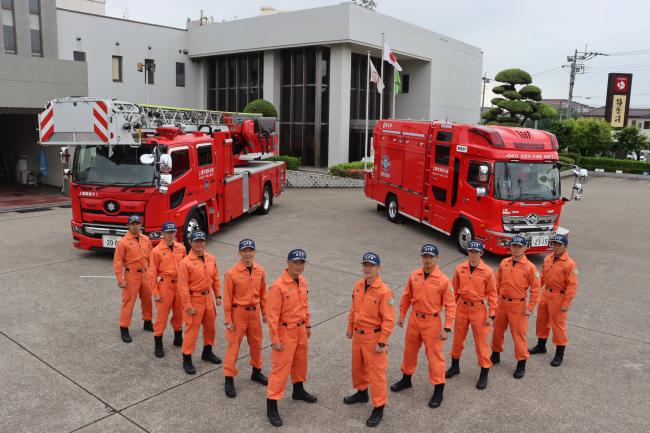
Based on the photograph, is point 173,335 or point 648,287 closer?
point 173,335

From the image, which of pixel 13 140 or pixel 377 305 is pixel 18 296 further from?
pixel 13 140

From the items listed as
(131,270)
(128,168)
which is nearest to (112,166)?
(128,168)

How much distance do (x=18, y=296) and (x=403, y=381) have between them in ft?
22.3

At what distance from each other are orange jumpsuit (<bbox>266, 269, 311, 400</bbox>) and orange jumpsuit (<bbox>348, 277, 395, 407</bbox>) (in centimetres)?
57

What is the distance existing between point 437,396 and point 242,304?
2.33 metres

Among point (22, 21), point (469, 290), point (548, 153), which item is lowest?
point (469, 290)

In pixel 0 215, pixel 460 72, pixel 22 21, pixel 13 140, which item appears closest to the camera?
pixel 0 215

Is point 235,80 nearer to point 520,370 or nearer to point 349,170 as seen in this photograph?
point 349,170

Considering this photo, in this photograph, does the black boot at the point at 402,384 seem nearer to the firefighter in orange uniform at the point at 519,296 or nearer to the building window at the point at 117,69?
the firefighter in orange uniform at the point at 519,296

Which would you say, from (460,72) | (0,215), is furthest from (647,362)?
(460,72)

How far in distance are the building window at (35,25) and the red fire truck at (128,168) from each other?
31.4 feet

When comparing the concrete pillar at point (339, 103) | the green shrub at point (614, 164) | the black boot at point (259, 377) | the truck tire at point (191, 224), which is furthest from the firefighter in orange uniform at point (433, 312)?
the green shrub at point (614, 164)

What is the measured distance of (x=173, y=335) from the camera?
7.61m

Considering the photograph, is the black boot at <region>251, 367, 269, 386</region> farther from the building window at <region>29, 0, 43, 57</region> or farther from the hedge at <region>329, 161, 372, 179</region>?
the hedge at <region>329, 161, 372, 179</region>
